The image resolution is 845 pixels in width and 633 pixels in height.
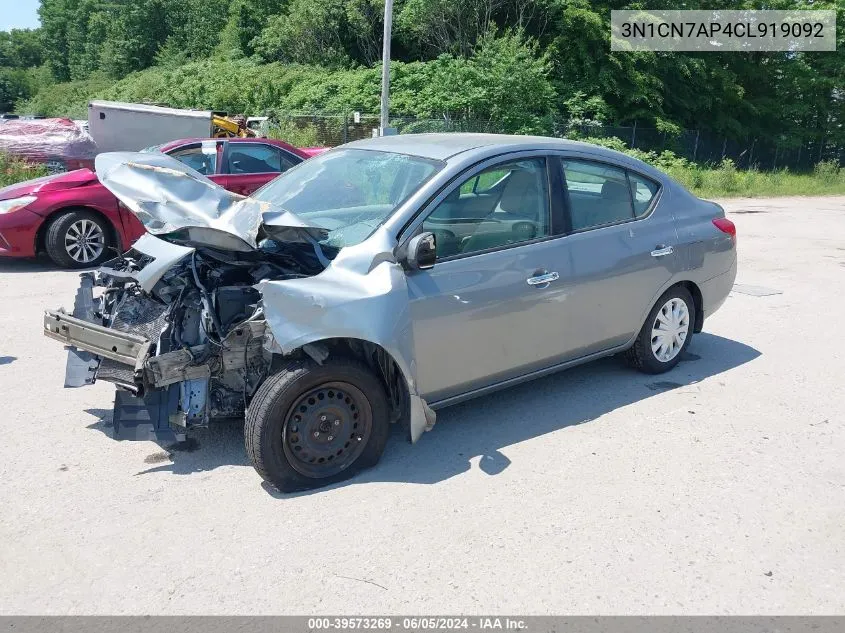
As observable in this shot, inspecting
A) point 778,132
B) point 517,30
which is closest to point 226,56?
point 517,30

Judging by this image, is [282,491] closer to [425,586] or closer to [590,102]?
[425,586]

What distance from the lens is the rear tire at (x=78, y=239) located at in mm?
8836

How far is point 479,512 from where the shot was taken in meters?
3.72

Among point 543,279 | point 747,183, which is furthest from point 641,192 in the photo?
point 747,183

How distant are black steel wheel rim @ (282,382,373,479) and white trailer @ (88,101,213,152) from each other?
36.2ft

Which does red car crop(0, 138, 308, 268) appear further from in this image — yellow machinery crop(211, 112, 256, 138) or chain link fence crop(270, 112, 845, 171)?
chain link fence crop(270, 112, 845, 171)

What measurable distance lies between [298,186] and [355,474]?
1991 millimetres

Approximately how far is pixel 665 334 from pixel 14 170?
37.6 feet

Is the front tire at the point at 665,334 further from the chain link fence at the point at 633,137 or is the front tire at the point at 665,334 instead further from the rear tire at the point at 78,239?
the chain link fence at the point at 633,137

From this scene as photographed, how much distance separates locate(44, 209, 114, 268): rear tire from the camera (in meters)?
8.84

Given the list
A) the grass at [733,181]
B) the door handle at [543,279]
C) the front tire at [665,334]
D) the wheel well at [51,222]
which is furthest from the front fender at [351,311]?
the grass at [733,181]

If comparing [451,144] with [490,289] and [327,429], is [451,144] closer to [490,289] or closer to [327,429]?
[490,289]

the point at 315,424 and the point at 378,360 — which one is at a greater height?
the point at 378,360

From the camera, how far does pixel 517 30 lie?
92.5 ft
